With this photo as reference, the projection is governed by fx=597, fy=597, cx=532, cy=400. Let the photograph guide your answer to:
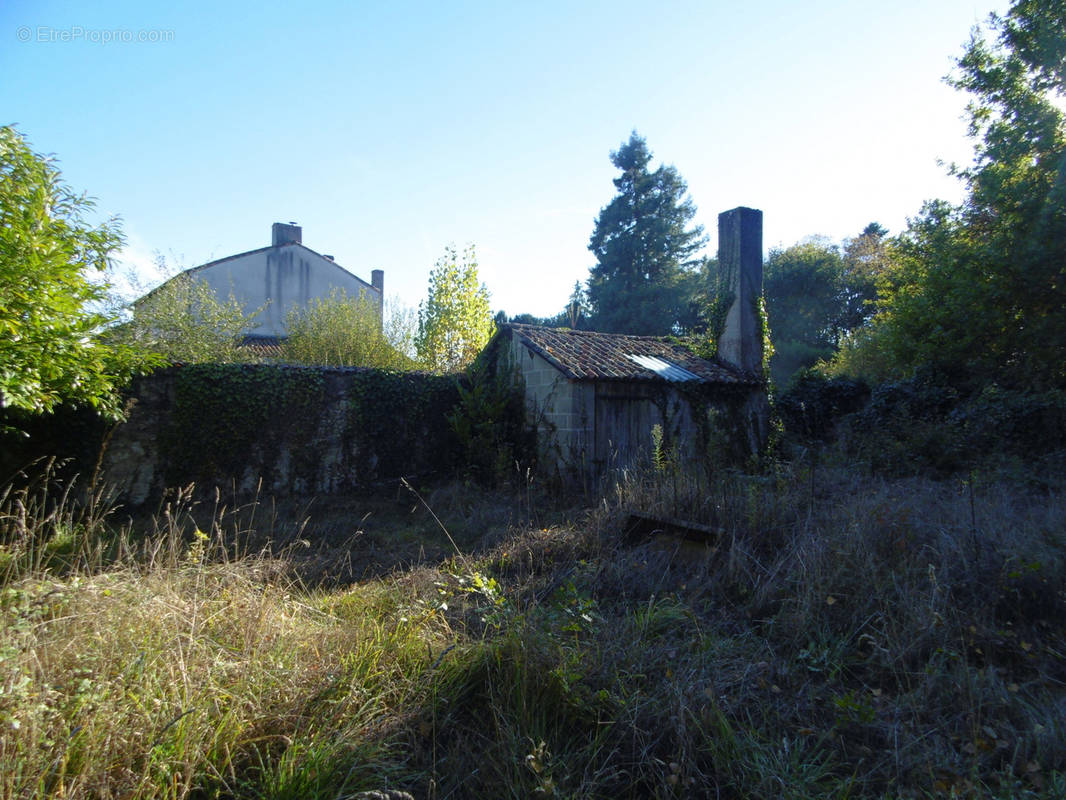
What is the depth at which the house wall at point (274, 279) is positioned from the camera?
68.0 feet

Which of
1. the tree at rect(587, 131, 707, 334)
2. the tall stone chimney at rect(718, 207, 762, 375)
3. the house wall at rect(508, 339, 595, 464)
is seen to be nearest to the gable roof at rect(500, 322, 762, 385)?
the house wall at rect(508, 339, 595, 464)

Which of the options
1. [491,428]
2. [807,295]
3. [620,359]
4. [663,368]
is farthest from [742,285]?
[807,295]

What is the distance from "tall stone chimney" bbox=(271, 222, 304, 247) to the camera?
22500mm

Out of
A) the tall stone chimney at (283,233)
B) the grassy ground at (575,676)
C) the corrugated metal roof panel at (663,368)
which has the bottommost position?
the grassy ground at (575,676)

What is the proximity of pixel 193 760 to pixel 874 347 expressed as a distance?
72.4ft

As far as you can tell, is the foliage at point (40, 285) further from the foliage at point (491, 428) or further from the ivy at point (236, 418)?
the foliage at point (491, 428)

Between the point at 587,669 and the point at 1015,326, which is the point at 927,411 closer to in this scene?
the point at 1015,326

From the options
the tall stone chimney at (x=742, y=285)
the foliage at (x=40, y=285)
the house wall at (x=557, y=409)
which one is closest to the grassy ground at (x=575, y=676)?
the foliage at (x=40, y=285)

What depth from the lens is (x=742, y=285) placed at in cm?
1330

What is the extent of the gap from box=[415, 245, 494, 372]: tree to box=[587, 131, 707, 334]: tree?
15.7m

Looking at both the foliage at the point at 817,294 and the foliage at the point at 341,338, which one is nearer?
the foliage at the point at 341,338

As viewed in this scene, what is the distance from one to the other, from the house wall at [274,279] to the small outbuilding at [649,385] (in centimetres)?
1065

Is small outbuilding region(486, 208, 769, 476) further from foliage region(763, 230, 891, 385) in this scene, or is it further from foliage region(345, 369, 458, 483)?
foliage region(763, 230, 891, 385)

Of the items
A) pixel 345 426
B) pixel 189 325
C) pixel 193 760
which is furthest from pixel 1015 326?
pixel 189 325
